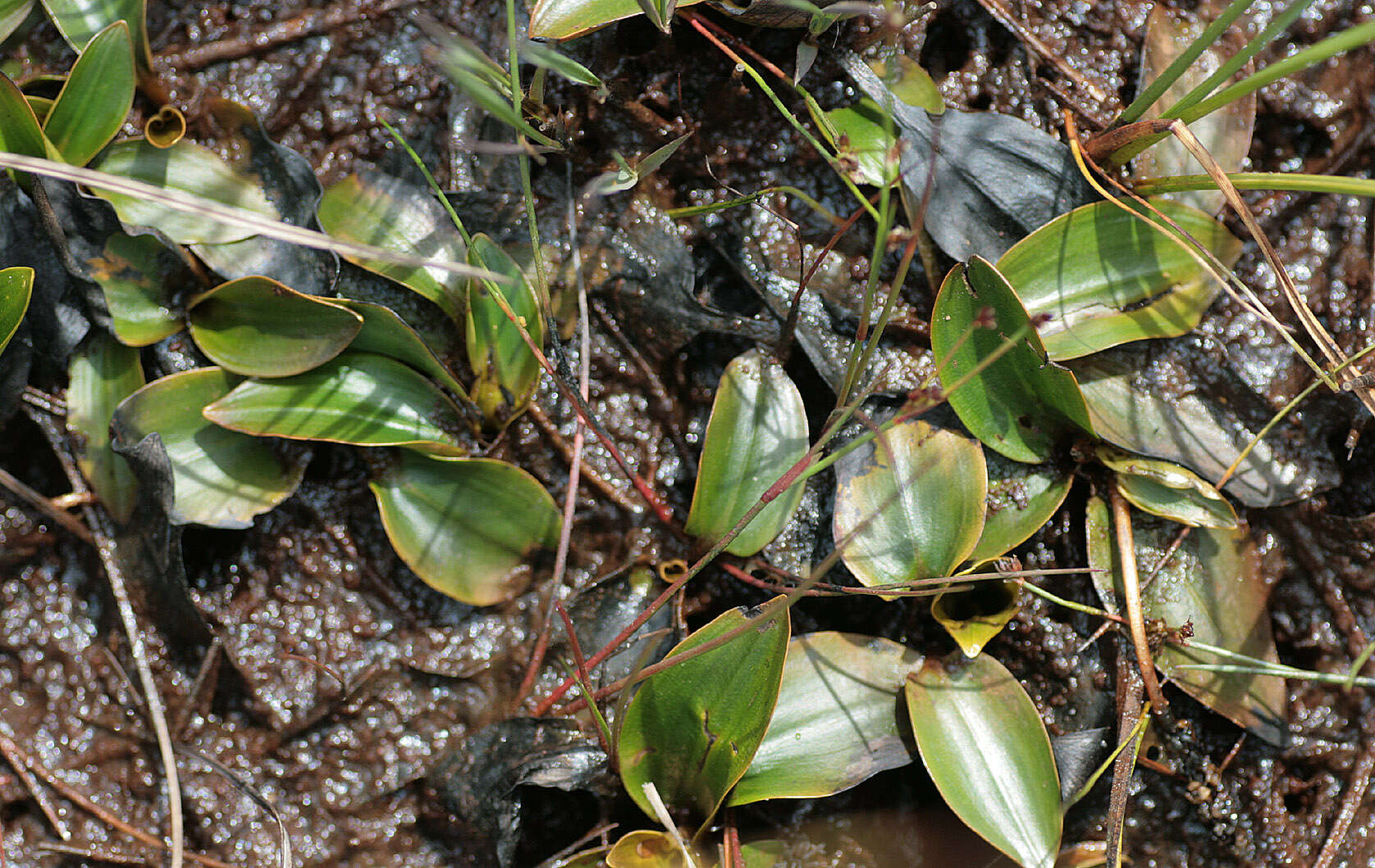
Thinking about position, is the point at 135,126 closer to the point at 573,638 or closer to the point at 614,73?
the point at 614,73

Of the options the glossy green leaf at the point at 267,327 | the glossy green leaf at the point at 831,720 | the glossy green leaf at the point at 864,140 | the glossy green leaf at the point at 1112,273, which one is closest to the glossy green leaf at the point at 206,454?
the glossy green leaf at the point at 267,327

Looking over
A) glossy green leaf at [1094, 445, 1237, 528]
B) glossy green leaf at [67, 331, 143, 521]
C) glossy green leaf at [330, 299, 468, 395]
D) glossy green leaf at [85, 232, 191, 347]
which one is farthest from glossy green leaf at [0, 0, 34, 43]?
glossy green leaf at [1094, 445, 1237, 528]

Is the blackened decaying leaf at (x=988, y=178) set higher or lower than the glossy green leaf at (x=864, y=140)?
lower

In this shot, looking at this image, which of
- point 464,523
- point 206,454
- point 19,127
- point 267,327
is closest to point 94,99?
point 19,127

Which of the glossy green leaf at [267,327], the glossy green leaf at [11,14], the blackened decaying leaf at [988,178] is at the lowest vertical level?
the blackened decaying leaf at [988,178]

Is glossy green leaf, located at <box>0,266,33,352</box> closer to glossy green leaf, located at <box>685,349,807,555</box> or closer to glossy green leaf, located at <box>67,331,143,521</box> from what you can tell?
glossy green leaf, located at <box>67,331,143,521</box>

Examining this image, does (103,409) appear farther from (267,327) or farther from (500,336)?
(500,336)

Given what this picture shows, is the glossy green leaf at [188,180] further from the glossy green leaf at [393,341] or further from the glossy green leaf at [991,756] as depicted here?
the glossy green leaf at [991,756]
